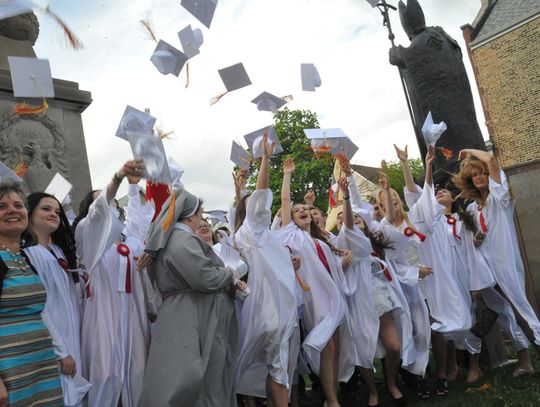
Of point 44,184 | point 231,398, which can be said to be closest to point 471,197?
point 231,398

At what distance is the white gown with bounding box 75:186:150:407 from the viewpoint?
154 inches

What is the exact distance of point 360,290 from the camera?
5.49 m

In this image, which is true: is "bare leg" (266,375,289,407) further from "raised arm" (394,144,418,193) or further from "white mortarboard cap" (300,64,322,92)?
"white mortarboard cap" (300,64,322,92)

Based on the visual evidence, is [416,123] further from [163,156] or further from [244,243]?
[163,156]

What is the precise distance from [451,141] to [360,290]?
275 centimetres

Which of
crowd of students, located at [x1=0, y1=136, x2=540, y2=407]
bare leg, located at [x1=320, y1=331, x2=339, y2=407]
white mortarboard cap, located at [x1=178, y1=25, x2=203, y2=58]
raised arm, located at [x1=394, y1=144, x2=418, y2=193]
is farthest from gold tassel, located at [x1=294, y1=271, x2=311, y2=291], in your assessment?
white mortarboard cap, located at [x1=178, y1=25, x2=203, y2=58]

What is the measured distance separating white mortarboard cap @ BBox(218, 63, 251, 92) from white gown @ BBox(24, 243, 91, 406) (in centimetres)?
240

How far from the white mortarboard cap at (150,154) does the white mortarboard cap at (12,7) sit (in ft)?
3.19

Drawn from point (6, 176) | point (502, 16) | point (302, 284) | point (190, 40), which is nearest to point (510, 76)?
point (502, 16)

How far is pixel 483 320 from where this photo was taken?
5.89m

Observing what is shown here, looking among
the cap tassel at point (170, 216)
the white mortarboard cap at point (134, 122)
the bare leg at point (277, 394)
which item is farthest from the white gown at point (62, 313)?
the bare leg at point (277, 394)

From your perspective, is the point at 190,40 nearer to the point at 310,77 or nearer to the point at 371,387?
the point at 310,77

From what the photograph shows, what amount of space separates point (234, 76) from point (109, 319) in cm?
271

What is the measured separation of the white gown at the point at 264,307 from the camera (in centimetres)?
448
